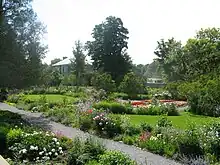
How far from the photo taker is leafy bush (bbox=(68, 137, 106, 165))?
753cm

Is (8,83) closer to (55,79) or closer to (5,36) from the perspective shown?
(5,36)

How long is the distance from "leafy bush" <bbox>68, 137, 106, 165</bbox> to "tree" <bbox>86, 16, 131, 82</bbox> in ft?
142

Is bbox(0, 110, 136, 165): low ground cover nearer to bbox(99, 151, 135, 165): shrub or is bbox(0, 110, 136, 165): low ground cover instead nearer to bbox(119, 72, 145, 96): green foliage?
bbox(99, 151, 135, 165): shrub

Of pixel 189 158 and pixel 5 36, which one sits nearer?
pixel 189 158

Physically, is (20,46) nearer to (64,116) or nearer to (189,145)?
(64,116)

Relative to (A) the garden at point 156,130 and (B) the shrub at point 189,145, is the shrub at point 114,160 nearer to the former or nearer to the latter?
(A) the garden at point 156,130

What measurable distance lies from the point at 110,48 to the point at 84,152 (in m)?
49.3

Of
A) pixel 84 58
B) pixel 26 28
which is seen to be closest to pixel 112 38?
pixel 84 58

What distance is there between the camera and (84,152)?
7.93 m

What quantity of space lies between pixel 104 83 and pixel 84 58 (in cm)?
1774

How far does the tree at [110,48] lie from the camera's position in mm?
54406

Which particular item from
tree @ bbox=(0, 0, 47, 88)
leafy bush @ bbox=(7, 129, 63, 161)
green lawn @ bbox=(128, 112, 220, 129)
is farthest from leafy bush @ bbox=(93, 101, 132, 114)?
leafy bush @ bbox=(7, 129, 63, 161)

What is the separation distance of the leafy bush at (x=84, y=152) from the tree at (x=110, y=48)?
43.3m

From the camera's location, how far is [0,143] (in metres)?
9.49
